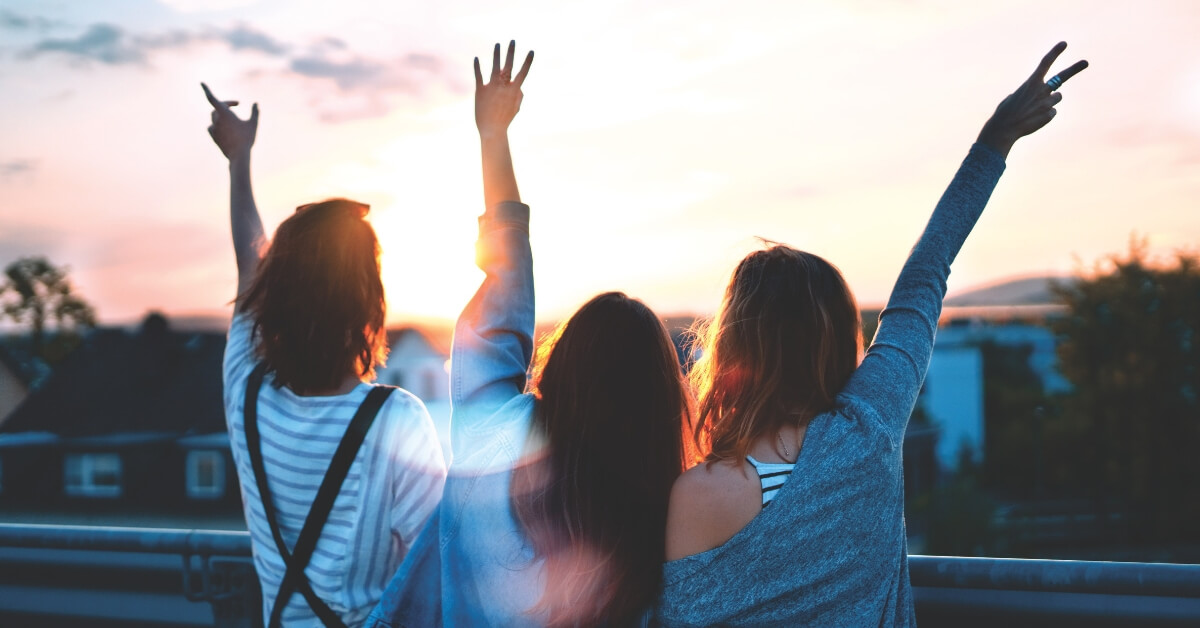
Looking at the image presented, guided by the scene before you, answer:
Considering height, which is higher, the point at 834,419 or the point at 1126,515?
the point at 834,419

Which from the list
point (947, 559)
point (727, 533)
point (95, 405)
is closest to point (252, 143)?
point (727, 533)

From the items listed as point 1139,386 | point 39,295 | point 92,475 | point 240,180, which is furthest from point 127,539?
point 1139,386

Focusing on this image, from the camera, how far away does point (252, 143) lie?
2682 millimetres

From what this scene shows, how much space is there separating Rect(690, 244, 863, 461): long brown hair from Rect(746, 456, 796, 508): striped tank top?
38 millimetres

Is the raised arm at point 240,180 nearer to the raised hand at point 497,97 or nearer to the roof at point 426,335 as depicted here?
the raised hand at point 497,97

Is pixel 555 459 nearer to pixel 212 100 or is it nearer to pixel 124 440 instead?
pixel 212 100

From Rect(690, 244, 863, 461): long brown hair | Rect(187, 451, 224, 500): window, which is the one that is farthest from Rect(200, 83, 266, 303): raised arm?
Rect(187, 451, 224, 500): window

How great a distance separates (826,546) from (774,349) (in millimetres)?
344

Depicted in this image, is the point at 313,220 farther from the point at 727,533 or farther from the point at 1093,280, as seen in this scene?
the point at 1093,280

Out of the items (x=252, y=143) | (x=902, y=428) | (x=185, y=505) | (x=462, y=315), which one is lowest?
(x=185, y=505)

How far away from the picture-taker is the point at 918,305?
181cm

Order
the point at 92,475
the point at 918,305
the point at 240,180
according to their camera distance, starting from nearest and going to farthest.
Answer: the point at 918,305 < the point at 240,180 < the point at 92,475

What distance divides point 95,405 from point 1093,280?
35380 mm

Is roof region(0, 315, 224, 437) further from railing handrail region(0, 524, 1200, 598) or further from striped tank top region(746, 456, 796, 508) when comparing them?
striped tank top region(746, 456, 796, 508)
